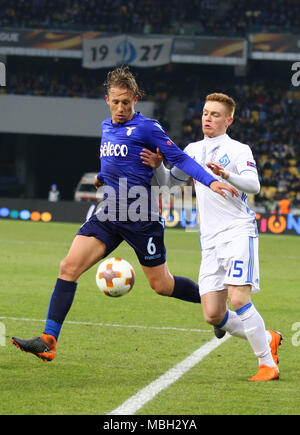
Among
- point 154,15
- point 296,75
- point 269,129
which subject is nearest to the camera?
point 296,75

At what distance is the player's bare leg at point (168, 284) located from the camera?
22.4 ft

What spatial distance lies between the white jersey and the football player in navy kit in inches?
10.1

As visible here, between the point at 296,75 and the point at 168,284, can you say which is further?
the point at 296,75

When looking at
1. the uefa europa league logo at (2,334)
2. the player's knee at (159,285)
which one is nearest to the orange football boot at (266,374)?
the player's knee at (159,285)

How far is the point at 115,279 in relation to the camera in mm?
7250

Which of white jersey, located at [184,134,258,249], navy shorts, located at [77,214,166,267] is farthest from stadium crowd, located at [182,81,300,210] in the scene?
white jersey, located at [184,134,258,249]

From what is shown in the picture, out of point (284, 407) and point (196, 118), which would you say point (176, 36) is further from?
point (284, 407)

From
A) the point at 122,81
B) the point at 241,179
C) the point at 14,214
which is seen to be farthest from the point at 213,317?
the point at 14,214

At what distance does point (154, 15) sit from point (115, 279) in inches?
1288

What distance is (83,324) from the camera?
859cm

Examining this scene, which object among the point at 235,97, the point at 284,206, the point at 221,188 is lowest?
the point at 284,206

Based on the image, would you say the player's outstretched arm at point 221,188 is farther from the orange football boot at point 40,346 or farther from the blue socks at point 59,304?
the orange football boot at point 40,346

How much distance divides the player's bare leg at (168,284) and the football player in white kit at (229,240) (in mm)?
575

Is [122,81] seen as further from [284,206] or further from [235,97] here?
[235,97]
